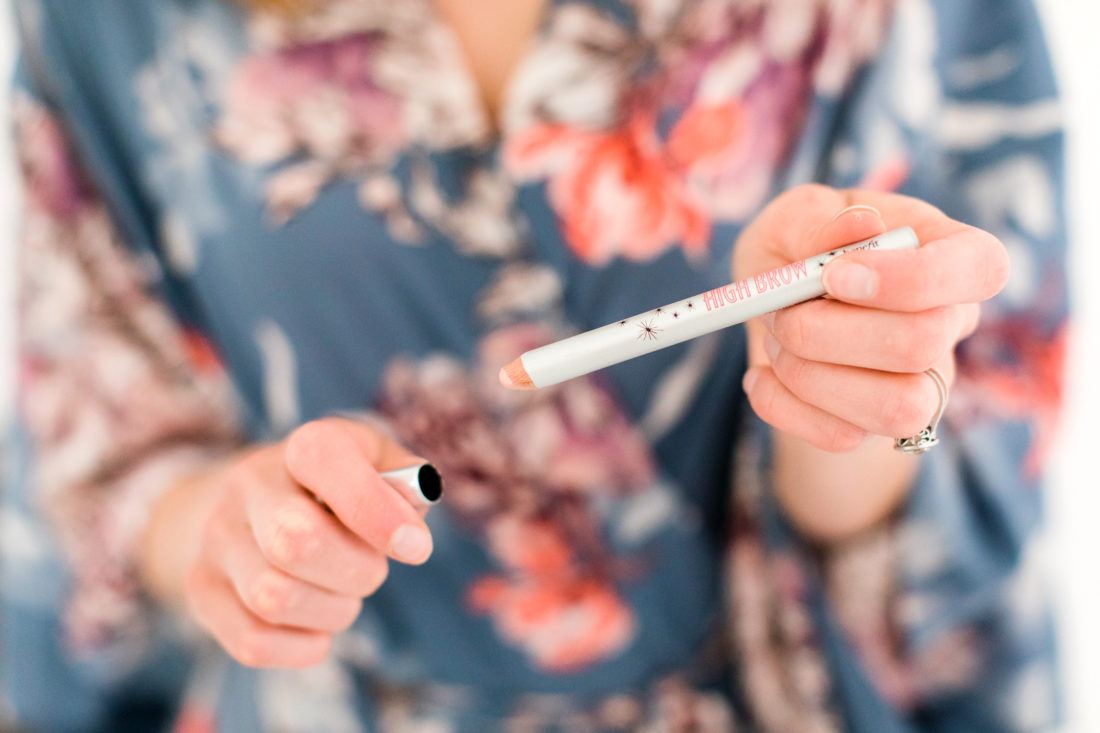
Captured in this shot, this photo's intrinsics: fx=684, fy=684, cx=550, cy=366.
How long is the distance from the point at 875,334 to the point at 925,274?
2 cm

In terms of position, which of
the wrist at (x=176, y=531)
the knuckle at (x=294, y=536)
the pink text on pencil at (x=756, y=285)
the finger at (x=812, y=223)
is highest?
the finger at (x=812, y=223)

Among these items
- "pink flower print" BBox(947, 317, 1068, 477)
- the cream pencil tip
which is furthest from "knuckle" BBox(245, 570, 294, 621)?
"pink flower print" BBox(947, 317, 1068, 477)

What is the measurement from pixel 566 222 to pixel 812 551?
0.24 metres

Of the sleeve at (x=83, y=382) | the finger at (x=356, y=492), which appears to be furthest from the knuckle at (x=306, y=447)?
the sleeve at (x=83, y=382)

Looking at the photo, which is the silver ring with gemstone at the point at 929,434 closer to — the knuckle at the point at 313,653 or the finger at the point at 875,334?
the finger at the point at 875,334

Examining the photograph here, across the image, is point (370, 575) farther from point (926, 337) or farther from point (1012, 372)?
point (1012, 372)

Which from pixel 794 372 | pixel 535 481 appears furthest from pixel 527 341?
pixel 794 372

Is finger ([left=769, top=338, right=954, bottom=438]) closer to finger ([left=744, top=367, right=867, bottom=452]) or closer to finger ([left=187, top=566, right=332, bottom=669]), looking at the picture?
finger ([left=744, top=367, right=867, bottom=452])

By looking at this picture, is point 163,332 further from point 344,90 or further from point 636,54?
point 636,54

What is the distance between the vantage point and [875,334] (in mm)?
181

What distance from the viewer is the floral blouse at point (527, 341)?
0.34 m

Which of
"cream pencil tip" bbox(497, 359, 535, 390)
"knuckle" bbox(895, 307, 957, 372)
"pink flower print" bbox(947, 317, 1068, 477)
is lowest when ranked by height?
"pink flower print" bbox(947, 317, 1068, 477)

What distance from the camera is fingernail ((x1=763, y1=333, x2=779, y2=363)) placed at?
210 millimetres

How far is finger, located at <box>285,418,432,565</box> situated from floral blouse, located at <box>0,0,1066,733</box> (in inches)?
5.8
